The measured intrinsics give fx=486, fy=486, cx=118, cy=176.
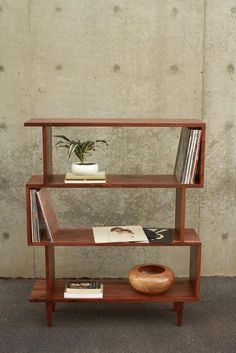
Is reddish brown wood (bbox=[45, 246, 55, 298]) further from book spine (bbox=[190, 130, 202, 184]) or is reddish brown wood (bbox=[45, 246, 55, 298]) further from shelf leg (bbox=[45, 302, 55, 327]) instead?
book spine (bbox=[190, 130, 202, 184])

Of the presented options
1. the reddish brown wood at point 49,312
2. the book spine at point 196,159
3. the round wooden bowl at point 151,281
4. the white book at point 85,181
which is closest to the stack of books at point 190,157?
the book spine at point 196,159

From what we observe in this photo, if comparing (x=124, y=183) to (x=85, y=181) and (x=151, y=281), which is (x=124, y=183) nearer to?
(x=85, y=181)

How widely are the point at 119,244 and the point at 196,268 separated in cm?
52

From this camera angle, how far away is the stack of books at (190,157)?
2.85 metres

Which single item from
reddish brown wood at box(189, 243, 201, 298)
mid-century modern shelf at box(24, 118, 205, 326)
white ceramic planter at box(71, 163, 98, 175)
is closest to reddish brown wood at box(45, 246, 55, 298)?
mid-century modern shelf at box(24, 118, 205, 326)

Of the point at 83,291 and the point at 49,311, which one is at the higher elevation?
the point at 83,291

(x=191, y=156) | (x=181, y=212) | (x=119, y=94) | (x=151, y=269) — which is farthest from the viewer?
(x=119, y=94)

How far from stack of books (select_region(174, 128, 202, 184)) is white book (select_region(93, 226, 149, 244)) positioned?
17.1 inches

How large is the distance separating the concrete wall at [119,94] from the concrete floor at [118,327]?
0.55 m

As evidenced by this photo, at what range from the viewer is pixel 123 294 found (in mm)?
3064

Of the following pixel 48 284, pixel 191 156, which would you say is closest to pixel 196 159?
pixel 191 156

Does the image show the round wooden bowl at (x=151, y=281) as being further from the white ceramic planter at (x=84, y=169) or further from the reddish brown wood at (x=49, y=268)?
the white ceramic planter at (x=84, y=169)

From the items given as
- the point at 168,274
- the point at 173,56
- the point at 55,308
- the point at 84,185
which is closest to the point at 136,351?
the point at 168,274

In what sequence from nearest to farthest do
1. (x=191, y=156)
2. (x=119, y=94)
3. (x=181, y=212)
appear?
(x=191, y=156) → (x=181, y=212) → (x=119, y=94)
